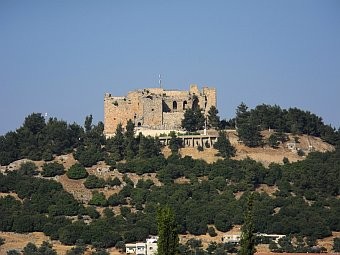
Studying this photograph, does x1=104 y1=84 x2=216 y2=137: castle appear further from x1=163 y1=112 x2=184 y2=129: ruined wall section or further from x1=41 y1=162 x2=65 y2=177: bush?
x1=41 y1=162 x2=65 y2=177: bush

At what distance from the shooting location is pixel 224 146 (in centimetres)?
9956

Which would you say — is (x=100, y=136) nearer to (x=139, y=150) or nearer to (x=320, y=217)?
(x=139, y=150)

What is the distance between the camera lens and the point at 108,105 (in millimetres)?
101875

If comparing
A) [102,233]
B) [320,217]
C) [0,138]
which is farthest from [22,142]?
[320,217]

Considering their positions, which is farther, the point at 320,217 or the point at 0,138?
the point at 0,138

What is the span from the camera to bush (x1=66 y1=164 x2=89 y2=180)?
97.8m

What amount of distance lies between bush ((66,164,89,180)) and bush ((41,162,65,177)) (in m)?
0.57

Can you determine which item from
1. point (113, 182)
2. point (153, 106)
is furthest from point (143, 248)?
point (153, 106)

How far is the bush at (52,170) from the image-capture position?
98.0 metres

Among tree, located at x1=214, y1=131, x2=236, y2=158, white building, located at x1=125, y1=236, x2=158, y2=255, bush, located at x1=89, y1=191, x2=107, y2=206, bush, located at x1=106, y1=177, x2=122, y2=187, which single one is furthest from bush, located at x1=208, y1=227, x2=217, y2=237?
tree, located at x1=214, y1=131, x2=236, y2=158

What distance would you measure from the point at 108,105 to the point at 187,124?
5.91 metres

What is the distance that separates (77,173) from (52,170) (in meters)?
1.68

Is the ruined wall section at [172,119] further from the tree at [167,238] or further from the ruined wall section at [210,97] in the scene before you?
the tree at [167,238]

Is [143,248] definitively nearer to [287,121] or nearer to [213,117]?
[213,117]
